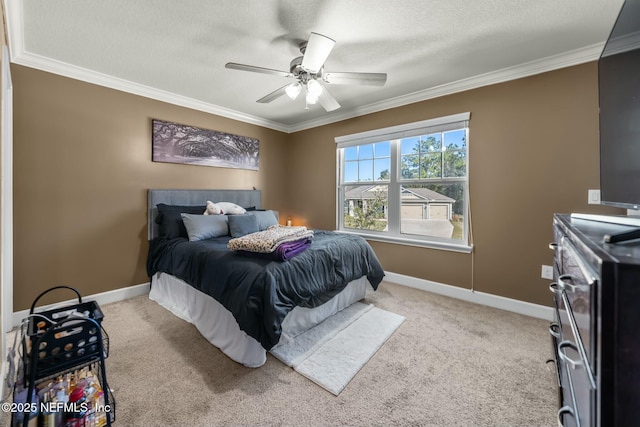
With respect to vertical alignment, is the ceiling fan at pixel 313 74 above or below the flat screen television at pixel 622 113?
above

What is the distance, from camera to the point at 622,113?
1.07 meters

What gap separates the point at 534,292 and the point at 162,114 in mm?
4701

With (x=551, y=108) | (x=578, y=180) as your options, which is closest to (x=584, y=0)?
(x=551, y=108)

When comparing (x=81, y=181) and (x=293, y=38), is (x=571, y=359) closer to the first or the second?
(x=293, y=38)

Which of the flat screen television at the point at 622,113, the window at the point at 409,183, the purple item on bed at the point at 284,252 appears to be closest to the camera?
the flat screen television at the point at 622,113

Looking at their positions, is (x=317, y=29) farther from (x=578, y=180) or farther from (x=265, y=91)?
(x=578, y=180)

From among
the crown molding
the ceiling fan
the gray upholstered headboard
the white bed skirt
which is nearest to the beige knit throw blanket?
the white bed skirt

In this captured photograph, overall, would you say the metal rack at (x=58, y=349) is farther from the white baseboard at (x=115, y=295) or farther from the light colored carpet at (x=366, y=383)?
the white baseboard at (x=115, y=295)

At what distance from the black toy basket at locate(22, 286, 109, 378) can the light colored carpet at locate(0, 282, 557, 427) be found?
1.49ft

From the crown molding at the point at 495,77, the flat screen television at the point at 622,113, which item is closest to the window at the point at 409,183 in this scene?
the crown molding at the point at 495,77

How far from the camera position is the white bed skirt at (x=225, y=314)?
188 cm

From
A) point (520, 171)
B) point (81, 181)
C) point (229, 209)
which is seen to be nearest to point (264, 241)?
point (229, 209)

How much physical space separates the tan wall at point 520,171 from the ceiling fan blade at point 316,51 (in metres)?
1.87

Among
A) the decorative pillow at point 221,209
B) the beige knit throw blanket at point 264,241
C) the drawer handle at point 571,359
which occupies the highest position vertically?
the decorative pillow at point 221,209
